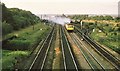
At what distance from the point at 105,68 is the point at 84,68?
193cm

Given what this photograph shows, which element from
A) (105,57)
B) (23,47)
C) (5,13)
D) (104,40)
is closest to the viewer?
(105,57)

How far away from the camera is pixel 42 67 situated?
2341 centimetres

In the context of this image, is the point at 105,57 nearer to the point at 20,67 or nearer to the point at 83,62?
the point at 83,62

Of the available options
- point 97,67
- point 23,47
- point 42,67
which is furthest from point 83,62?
point 23,47

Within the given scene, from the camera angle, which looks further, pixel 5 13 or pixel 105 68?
pixel 5 13

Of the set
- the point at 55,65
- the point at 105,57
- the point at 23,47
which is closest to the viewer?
the point at 55,65

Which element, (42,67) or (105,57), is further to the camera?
(105,57)

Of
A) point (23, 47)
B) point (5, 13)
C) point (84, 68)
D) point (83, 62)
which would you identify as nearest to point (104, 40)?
point (23, 47)

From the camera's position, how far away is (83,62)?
87.6ft

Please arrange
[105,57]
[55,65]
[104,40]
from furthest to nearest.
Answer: [104,40], [105,57], [55,65]

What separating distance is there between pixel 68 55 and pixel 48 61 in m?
4.01

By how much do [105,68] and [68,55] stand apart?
7.00m

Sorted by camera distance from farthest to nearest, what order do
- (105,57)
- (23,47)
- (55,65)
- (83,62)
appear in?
1. (23,47)
2. (105,57)
3. (83,62)
4. (55,65)

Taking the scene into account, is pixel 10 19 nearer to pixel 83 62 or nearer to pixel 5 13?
pixel 5 13
